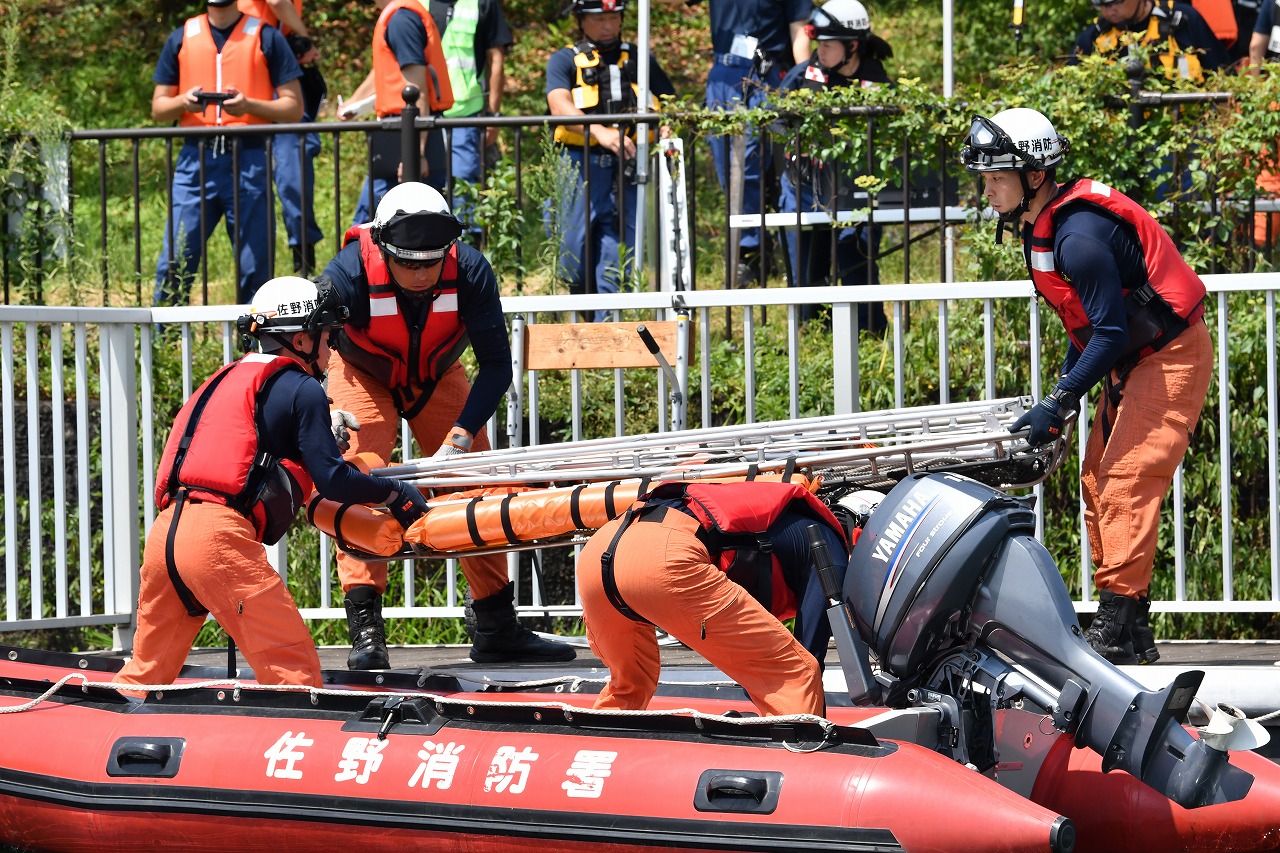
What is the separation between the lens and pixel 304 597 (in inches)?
320

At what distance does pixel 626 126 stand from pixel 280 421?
14.0ft

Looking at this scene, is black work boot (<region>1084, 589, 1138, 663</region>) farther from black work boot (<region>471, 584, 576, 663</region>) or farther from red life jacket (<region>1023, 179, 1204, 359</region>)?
black work boot (<region>471, 584, 576, 663</region>)

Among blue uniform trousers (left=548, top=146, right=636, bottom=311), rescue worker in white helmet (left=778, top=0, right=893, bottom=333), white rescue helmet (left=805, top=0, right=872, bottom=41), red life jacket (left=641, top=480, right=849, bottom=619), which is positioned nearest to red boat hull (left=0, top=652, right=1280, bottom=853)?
red life jacket (left=641, top=480, right=849, bottom=619)

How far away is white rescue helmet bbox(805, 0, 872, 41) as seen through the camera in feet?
30.7

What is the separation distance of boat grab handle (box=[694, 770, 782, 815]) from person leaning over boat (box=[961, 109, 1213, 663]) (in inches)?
85.2

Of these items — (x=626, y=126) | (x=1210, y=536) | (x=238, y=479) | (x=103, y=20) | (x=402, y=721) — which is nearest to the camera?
(x=402, y=721)

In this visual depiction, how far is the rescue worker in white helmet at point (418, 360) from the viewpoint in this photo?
6535 millimetres

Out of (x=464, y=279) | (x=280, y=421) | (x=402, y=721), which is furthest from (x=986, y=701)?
(x=464, y=279)

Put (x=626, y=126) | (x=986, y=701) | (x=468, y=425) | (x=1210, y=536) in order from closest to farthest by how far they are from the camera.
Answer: (x=986, y=701)
(x=468, y=425)
(x=1210, y=536)
(x=626, y=126)

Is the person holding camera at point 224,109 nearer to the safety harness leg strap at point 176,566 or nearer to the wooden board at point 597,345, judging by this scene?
the wooden board at point 597,345

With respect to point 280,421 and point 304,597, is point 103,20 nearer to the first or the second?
point 304,597

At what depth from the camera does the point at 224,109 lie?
390 inches

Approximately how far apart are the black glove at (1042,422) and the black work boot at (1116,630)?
85 centimetres

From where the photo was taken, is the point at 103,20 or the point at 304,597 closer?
the point at 304,597
